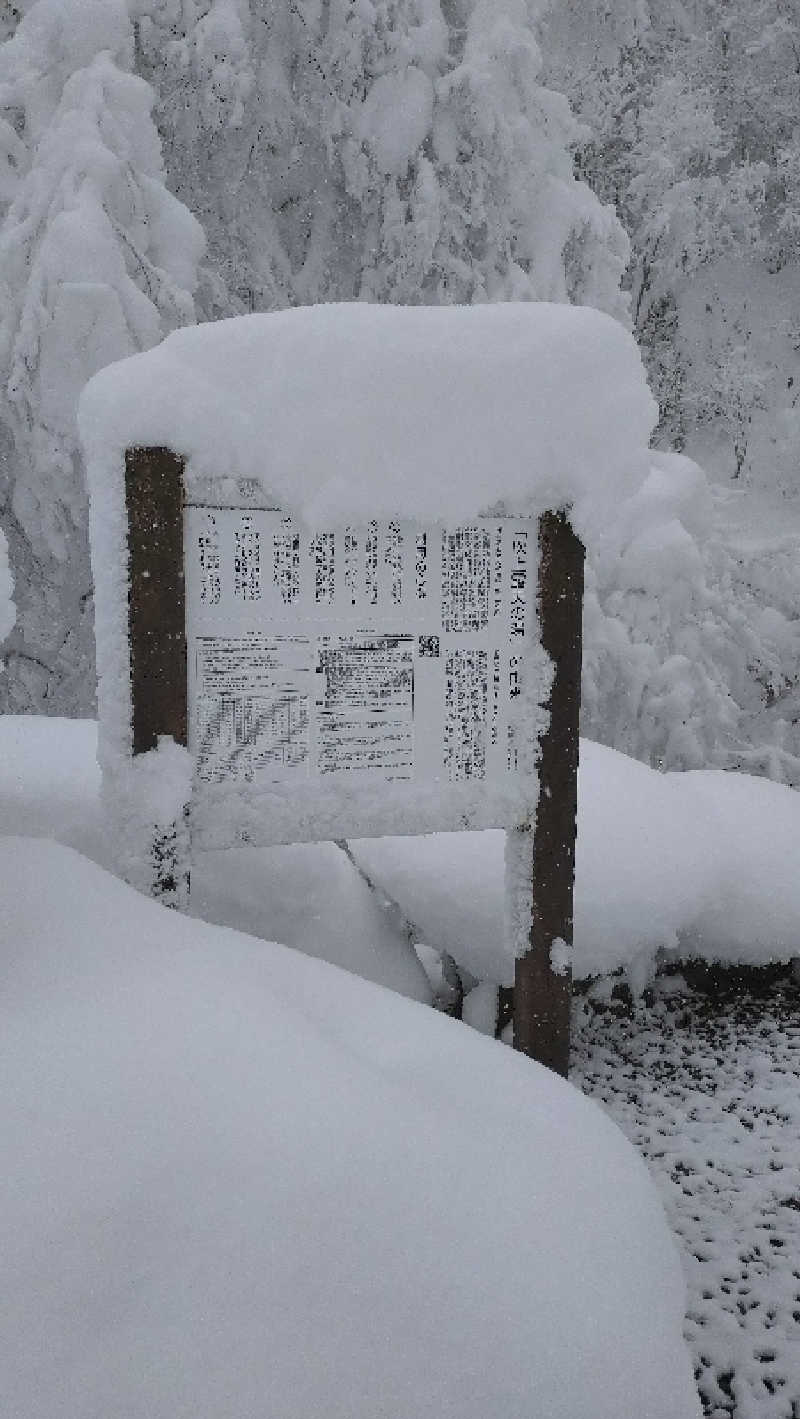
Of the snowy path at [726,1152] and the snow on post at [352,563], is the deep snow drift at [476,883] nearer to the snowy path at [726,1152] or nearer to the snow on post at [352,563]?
the snowy path at [726,1152]

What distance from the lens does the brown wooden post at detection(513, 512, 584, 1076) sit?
2.90 m

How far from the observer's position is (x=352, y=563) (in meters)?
2.74

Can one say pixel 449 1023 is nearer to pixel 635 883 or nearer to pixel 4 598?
pixel 4 598

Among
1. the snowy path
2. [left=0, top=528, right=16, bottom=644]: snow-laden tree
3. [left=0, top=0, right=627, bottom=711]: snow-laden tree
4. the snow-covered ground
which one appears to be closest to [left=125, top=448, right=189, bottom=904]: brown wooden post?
[left=0, top=528, right=16, bottom=644]: snow-laden tree

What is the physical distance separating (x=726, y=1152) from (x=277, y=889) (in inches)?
73.1

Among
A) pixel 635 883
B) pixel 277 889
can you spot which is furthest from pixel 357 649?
pixel 635 883

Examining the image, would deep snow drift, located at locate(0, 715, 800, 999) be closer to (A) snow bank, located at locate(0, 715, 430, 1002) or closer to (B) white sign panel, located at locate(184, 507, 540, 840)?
(A) snow bank, located at locate(0, 715, 430, 1002)

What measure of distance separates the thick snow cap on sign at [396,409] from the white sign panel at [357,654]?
0.12 m

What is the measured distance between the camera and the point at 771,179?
13789mm

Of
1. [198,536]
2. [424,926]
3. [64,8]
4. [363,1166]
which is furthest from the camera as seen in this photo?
[64,8]

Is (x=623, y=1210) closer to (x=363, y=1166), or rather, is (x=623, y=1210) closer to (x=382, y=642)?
(x=363, y=1166)

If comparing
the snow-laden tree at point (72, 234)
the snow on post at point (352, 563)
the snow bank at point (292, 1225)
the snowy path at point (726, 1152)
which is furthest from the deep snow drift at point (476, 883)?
the snow-laden tree at point (72, 234)

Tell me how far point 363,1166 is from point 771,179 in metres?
15.9

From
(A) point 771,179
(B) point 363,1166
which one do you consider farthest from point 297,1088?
(A) point 771,179
